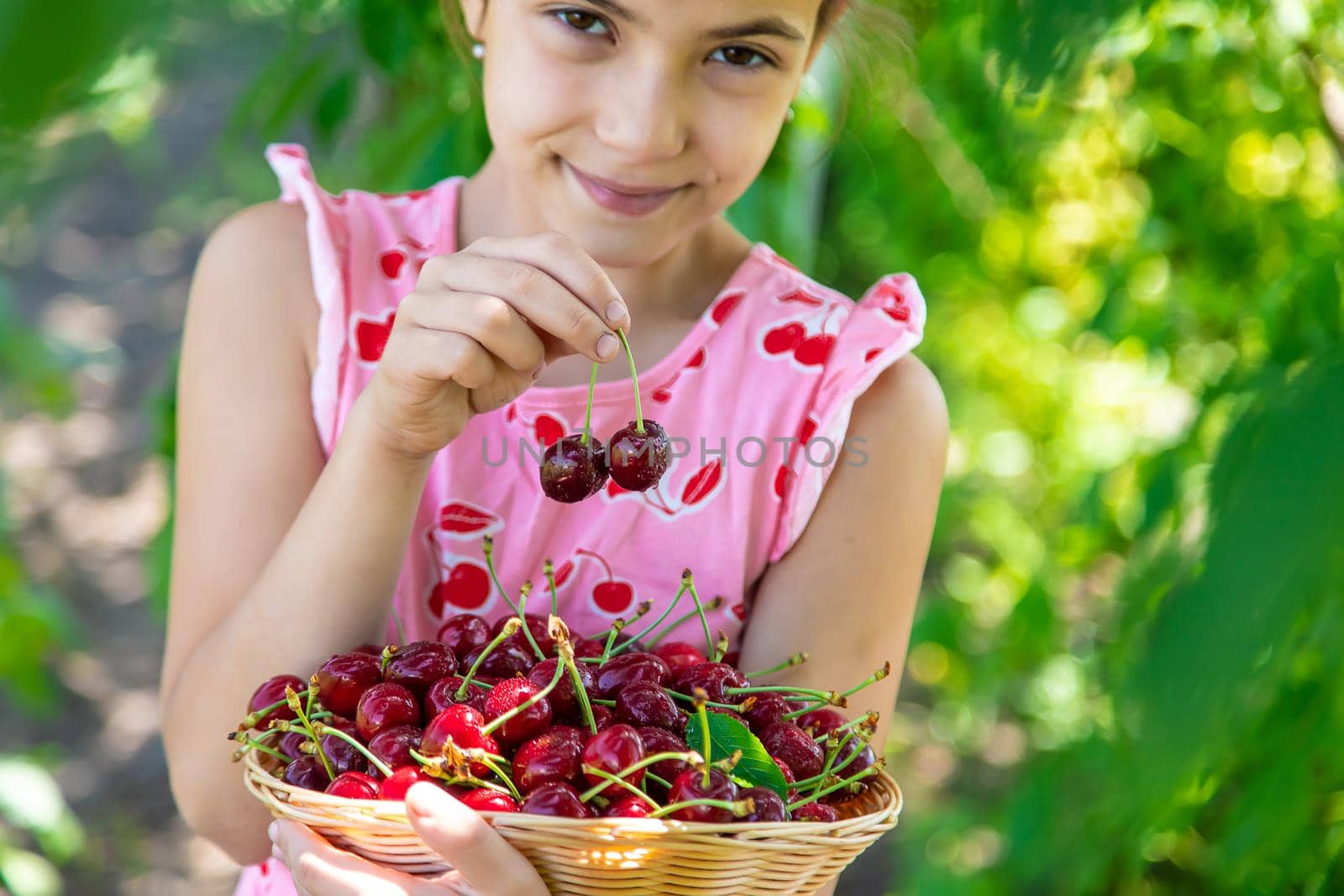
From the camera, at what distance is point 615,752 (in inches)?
27.1

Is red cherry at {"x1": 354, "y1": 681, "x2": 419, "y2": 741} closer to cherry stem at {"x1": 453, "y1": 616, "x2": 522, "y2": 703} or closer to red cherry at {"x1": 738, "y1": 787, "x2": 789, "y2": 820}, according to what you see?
cherry stem at {"x1": 453, "y1": 616, "x2": 522, "y2": 703}

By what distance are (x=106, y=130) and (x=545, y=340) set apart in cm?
66

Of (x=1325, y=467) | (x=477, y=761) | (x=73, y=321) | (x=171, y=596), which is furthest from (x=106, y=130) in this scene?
(x=73, y=321)

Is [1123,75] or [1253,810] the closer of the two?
[1253,810]

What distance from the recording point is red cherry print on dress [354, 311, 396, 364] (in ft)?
3.82

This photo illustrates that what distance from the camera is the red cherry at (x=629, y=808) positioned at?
680mm

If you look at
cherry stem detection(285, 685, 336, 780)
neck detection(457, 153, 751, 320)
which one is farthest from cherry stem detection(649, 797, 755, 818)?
neck detection(457, 153, 751, 320)

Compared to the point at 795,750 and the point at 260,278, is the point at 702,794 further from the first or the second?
the point at 260,278

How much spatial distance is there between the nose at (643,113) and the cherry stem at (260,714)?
460 mm

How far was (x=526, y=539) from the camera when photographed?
116 cm

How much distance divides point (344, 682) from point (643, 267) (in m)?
0.57

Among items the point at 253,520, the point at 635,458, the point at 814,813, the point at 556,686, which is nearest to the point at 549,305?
the point at 635,458

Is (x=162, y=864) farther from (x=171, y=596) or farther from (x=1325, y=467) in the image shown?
(x=1325, y=467)

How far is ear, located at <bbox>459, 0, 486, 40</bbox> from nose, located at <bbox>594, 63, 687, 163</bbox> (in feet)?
0.69
